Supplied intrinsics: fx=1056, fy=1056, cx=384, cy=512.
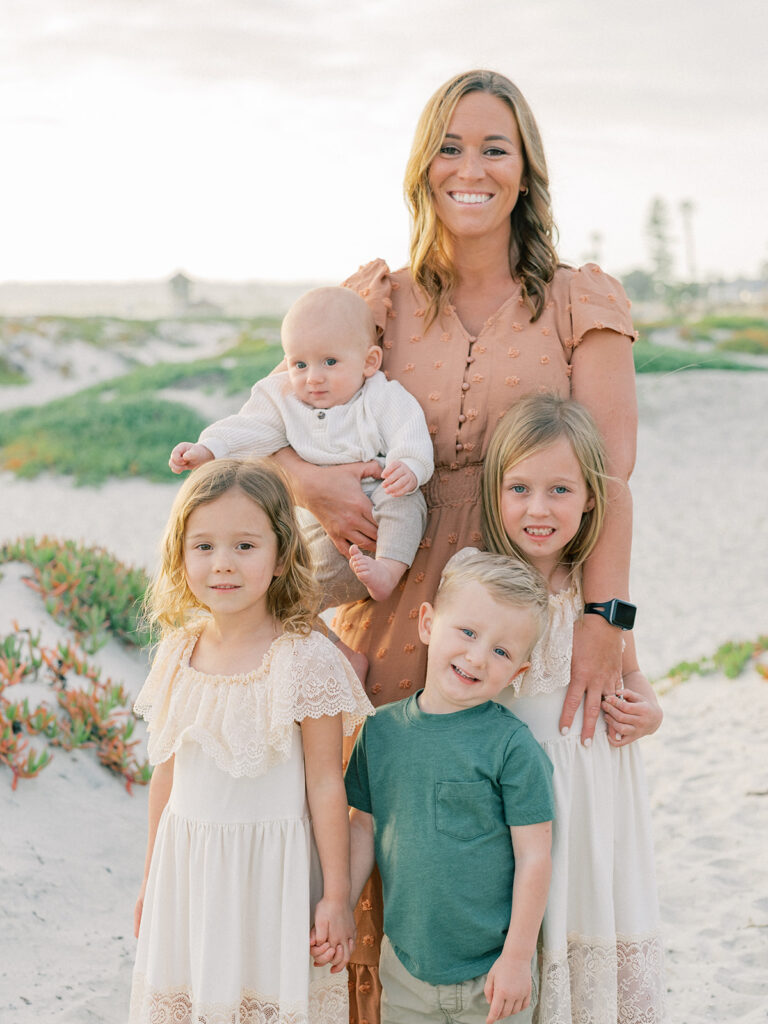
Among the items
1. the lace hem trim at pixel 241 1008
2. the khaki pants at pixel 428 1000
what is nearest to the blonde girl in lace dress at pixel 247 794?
the lace hem trim at pixel 241 1008

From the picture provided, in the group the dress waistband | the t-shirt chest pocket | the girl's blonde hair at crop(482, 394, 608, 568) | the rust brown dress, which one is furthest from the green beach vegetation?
the t-shirt chest pocket

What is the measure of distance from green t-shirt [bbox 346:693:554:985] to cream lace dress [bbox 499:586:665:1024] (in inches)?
6.0

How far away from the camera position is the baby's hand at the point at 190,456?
8.34 ft

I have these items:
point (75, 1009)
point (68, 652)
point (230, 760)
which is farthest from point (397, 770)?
point (68, 652)

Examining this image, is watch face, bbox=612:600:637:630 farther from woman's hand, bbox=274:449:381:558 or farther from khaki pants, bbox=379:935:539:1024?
khaki pants, bbox=379:935:539:1024

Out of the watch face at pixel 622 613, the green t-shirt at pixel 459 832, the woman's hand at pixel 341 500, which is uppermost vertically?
the woman's hand at pixel 341 500

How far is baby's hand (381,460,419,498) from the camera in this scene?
2473 millimetres

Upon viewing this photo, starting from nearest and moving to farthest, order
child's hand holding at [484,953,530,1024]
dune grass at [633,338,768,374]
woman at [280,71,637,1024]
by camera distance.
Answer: child's hand holding at [484,953,530,1024]
woman at [280,71,637,1024]
dune grass at [633,338,768,374]

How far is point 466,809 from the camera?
2244 mm

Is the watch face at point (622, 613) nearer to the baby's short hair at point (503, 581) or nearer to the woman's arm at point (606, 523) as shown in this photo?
the woman's arm at point (606, 523)

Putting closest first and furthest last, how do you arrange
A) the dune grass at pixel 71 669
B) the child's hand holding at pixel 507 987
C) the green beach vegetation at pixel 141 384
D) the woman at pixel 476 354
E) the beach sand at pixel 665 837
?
the child's hand holding at pixel 507 987 → the woman at pixel 476 354 → the beach sand at pixel 665 837 → the dune grass at pixel 71 669 → the green beach vegetation at pixel 141 384

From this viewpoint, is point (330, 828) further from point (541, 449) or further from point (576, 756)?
point (541, 449)

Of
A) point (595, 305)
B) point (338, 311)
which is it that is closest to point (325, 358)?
point (338, 311)

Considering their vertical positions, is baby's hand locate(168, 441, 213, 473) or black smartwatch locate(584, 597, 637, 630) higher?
baby's hand locate(168, 441, 213, 473)
